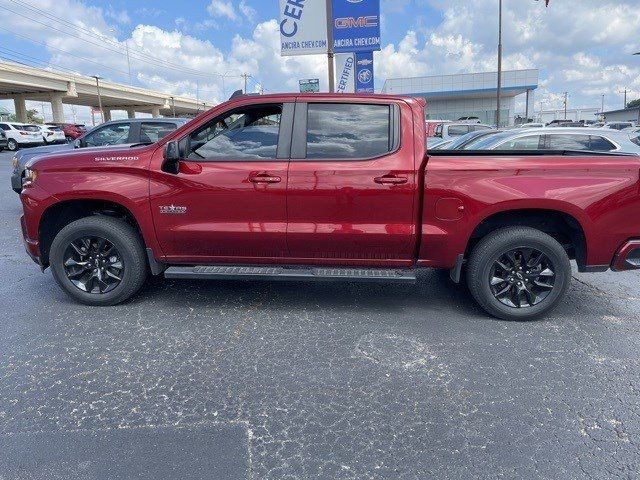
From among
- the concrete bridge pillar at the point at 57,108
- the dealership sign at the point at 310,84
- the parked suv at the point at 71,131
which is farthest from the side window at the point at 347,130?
the concrete bridge pillar at the point at 57,108

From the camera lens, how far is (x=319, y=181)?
3945 millimetres

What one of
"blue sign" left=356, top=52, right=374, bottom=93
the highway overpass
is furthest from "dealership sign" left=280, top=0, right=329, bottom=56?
the highway overpass

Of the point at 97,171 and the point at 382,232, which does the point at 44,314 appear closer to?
the point at 97,171

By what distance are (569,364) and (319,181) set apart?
7.68 ft

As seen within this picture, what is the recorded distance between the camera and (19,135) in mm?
29516

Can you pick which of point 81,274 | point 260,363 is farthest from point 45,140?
point 260,363

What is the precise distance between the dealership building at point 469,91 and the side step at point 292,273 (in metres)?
49.8

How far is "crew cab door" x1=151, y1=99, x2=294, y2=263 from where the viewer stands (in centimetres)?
402

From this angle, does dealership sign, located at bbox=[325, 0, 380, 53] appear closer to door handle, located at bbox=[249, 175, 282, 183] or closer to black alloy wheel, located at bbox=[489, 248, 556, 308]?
door handle, located at bbox=[249, 175, 282, 183]

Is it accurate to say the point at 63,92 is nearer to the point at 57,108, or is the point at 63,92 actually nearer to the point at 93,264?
the point at 57,108

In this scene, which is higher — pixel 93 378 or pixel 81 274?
pixel 81 274

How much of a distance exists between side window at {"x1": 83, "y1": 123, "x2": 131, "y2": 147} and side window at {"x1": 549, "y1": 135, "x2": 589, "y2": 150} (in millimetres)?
8321

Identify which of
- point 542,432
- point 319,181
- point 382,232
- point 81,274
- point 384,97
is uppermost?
point 384,97

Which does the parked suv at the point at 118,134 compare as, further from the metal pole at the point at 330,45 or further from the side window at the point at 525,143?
the side window at the point at 525,143
